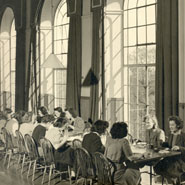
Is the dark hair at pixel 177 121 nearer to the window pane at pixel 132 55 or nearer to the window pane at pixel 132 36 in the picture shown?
the window pane at pixel 132 55

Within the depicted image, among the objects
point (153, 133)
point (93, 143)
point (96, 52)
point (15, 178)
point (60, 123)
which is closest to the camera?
point (93, 143)

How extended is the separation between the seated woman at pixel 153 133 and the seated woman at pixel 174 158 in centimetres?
24

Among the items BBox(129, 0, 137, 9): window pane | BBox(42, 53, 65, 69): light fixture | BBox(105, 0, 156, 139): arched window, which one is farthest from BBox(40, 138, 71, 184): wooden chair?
BBox(129, 0, 137, 9): window pane

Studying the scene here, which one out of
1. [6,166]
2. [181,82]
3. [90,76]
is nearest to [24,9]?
[90,76]

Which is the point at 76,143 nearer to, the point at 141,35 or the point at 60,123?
the point at 60,123

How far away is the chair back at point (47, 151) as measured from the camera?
20.3 feet

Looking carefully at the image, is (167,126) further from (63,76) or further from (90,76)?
(63,76)

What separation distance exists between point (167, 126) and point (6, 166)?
142 inches

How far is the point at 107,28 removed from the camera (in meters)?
7.02

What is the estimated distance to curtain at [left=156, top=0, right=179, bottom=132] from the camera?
5.05m

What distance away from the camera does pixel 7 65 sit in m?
8.23

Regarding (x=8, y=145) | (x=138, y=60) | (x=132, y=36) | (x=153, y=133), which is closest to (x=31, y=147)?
(x=8, y=145)

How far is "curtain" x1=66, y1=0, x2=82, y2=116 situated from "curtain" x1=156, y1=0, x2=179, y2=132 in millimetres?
2269

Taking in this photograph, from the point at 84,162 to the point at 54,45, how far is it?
10.5 feet
